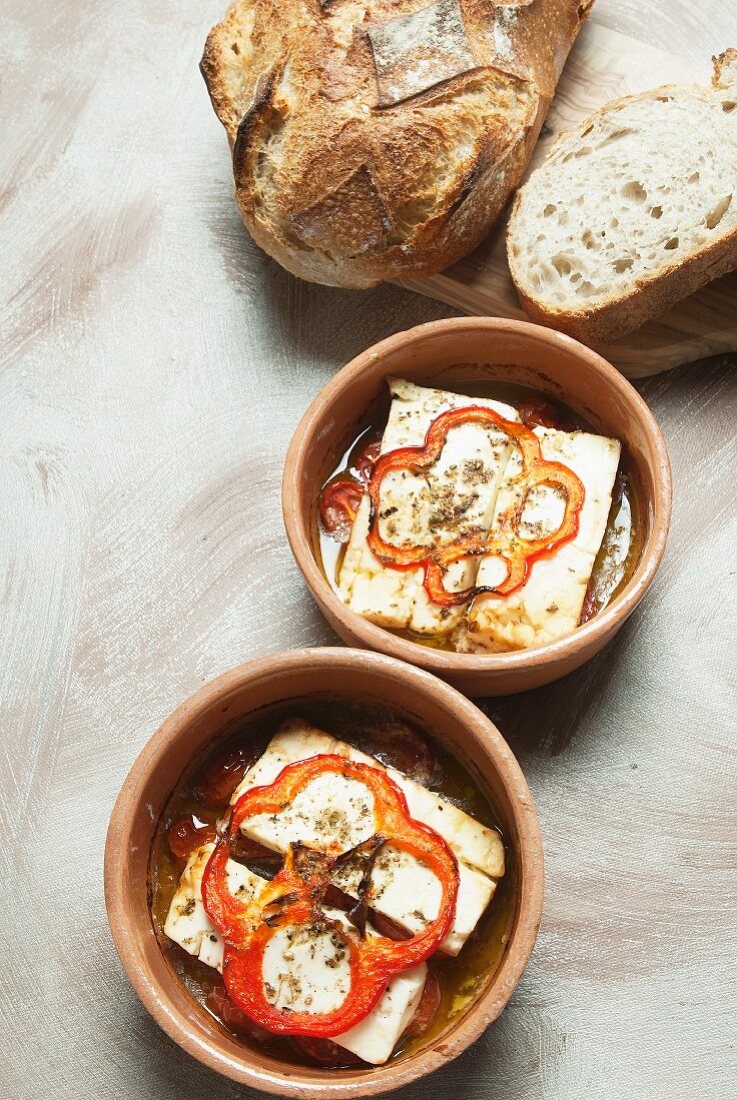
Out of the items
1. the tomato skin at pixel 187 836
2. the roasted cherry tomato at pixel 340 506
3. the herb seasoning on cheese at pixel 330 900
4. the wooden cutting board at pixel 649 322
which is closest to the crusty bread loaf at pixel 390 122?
the wooden cutting board at pixel 649 322

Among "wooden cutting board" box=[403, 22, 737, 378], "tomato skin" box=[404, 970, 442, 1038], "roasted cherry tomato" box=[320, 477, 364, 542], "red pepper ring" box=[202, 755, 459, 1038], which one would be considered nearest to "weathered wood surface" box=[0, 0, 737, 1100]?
"wooden cutting board" box=[403, 22, 737, 378]

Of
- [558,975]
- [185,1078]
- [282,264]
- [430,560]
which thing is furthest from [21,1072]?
[282,264]

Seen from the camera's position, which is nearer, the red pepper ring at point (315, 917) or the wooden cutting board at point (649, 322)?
the red pepper ring at point (315, 917)

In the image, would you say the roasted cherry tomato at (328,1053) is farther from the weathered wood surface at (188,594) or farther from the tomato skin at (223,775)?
the tomato skin at (223,775)

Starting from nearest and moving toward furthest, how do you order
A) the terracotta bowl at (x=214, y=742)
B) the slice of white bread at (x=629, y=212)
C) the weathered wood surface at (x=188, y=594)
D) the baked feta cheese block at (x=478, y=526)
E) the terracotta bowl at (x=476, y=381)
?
the terracotta bowl at (x=214, y=742) < the terracotta bowl at (x=476, y=381) < the baked feta cheese block at (x=478, y=526) < the weathered wood surface at (x=188, y=594) < the slice of white bread at (x=629, y=212)

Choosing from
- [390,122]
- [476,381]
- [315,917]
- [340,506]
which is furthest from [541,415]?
[315,917]

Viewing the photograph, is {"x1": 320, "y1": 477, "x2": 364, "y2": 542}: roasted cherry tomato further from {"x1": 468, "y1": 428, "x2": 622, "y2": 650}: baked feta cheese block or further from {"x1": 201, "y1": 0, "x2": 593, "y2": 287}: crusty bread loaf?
{"x1": 201, "y1": 0, "x2": 593, "y2": 287}: crusty bread loaf
